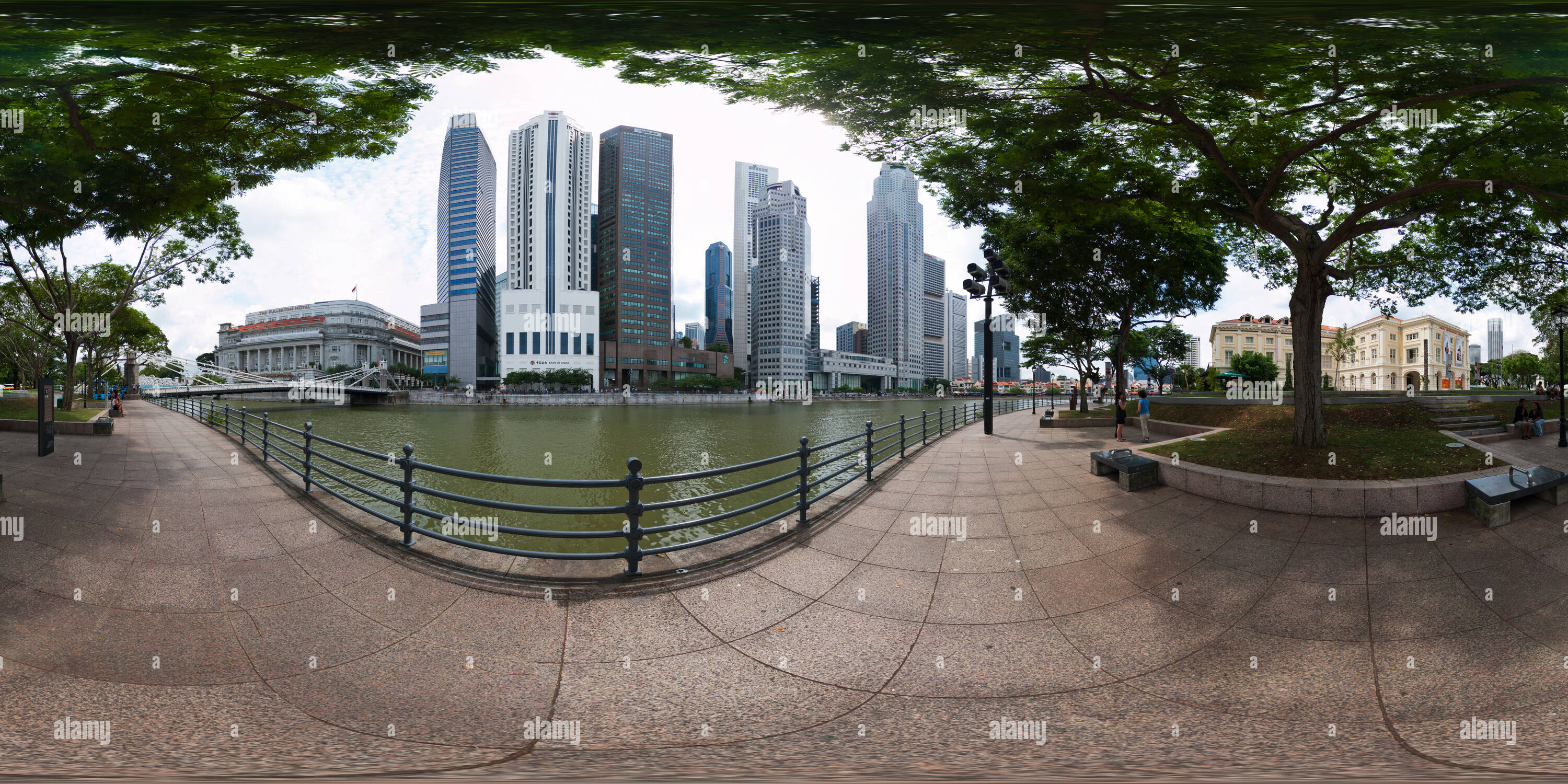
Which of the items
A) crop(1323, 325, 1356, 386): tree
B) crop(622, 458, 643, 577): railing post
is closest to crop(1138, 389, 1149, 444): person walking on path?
crop(1323, 325, 1356, 386): tree

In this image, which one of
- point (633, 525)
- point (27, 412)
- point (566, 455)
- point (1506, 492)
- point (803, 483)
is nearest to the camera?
point (633, 525)

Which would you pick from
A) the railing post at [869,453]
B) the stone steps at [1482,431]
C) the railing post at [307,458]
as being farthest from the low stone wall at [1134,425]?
the railing post at [307,458]

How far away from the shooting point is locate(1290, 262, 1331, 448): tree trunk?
5207 millimetres

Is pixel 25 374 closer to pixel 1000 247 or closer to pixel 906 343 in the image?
pixel 906 343

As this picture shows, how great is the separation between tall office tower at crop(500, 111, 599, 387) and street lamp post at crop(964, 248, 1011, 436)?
6.89 meters

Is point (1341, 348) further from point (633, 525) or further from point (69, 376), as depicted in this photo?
point (69, 376)

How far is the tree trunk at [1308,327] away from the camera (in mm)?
5207

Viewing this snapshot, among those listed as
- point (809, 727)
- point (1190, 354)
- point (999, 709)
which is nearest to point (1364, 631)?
point (999, 709)

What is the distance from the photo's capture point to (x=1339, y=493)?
352 centimetres

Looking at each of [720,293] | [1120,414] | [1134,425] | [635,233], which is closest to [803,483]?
[635,233]

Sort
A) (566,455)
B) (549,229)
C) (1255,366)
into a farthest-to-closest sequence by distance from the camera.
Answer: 1. (566,455)
2. (1255,366)
3. (549,229)

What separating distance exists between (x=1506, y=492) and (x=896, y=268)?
19.2ft

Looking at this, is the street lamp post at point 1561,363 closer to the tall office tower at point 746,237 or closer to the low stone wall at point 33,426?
the tall office tower at point 746,237

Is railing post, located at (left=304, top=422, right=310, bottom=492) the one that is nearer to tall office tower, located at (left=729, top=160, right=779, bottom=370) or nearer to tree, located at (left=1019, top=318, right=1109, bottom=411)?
tall office tower, located at (left=729, top=160, right=779, bottom=370)
